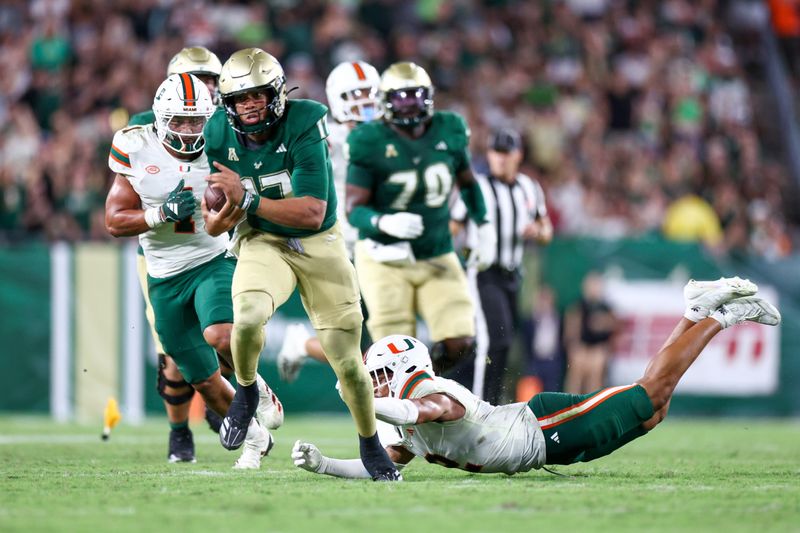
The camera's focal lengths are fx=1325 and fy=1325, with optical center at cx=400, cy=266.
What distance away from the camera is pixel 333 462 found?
5.91 meters

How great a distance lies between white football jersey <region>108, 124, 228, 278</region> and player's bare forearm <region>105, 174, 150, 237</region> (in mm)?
46

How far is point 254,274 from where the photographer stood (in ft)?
19.2

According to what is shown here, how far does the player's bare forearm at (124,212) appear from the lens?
6.51 metres

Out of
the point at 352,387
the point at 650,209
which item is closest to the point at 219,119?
the point at 352,387

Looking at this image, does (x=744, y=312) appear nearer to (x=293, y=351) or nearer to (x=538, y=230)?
(x=538, y=230)

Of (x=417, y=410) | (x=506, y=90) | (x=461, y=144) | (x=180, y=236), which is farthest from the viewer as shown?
(x=506, y=90)

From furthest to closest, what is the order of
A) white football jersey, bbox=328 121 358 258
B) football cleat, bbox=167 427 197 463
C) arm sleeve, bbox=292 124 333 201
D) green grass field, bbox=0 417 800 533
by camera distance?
white football jersey, bbox=328 121 358 258 < football cleat, bbox=167 427 197 463 < arm sleeve, bbox=292 124 333 201 < green grass field, bbox=0 417 800 533

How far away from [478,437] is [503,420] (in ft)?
0.48

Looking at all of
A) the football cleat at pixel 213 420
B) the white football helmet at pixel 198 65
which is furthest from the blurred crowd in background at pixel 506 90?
the football cleat at pixel 213 420

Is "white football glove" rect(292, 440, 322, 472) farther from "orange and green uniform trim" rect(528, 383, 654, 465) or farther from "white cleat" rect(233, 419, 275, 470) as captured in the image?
"orange and green uniform trim" rect(528, 383, 654, 465)

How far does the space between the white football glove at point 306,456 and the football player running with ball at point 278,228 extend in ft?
0.71

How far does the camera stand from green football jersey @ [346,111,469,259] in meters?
7.76

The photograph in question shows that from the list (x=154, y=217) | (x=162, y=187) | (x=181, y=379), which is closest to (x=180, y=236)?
(x=162, y=187)


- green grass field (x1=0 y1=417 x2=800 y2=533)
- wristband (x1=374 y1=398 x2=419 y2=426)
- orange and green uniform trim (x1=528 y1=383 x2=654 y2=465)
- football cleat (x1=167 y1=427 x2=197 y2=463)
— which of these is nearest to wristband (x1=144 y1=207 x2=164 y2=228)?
green grass field (x1=0 y1=417 x2=800 y2=533)
